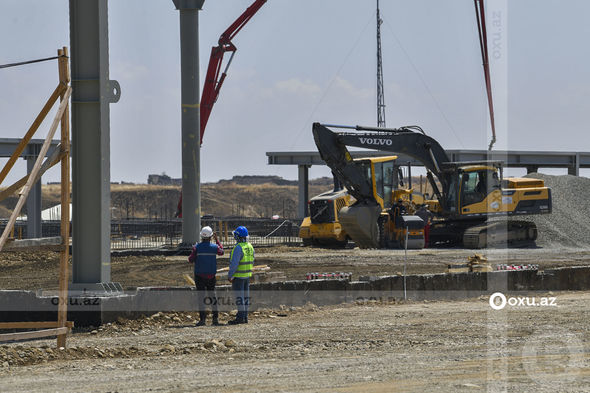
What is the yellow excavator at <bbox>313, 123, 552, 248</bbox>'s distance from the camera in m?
25.1

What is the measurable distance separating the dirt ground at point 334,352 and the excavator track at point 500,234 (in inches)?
533

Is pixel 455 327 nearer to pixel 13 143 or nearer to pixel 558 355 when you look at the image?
pixel 558 355

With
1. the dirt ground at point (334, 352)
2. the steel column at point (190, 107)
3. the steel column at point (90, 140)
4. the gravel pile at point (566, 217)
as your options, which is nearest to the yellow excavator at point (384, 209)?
the steel column at point (190, 107)

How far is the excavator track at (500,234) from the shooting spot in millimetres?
29484

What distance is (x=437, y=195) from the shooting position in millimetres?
30109

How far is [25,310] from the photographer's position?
42.9ft

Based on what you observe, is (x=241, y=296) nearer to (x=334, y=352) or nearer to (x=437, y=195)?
(x=334, y=352)

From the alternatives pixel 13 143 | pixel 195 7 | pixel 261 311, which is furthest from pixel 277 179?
pixel 261 311

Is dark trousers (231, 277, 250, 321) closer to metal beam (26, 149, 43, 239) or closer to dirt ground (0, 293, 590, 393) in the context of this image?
dirt ground (0, 293, 590, 393)

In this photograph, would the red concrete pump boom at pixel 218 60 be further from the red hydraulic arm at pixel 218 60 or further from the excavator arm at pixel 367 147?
the excavator arm at pixel 367 147

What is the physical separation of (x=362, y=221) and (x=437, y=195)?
629 centimetres

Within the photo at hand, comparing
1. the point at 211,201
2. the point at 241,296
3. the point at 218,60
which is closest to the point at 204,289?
the point at 241,296

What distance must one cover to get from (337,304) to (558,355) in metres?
6.56
